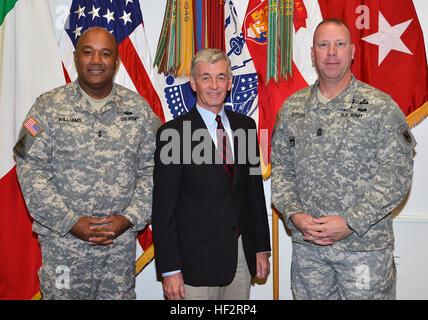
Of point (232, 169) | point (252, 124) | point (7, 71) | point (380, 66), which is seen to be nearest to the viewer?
point (232, 169)

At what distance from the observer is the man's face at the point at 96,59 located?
7.80ft

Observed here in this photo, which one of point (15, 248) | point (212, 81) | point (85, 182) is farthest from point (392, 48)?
point (15, 248)

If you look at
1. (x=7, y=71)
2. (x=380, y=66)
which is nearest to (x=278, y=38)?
(x=380, y=66)

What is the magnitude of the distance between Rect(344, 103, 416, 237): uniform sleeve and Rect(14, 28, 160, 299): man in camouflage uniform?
1161mm

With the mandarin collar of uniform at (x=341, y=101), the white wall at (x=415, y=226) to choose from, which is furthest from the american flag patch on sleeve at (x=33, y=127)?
the mandarin collar of uniform at (x=341, y=101)

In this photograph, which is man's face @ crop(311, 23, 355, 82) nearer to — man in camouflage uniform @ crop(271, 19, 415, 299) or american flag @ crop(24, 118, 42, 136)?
man in camouflage uniform @ crop(271, 19, 415, 299)

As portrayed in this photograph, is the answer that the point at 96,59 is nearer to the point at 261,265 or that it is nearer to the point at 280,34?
the point at 280,34

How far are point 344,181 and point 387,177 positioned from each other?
0.69 feet

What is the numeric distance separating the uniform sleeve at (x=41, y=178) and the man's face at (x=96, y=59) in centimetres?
31

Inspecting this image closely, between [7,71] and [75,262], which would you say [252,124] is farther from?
[7,71]

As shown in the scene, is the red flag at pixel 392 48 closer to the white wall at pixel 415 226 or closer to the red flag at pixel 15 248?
the white wall at pixel 415 226

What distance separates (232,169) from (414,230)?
5.73ft

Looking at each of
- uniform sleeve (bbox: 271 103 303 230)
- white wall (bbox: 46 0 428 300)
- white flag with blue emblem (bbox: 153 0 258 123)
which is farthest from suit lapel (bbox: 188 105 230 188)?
white wall (bbox: 46 0 428 300)

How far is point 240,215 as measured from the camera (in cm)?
217
